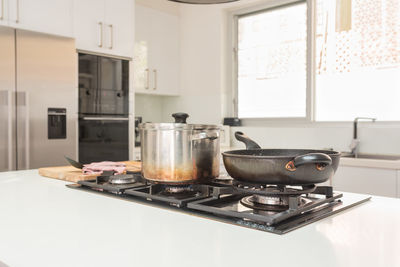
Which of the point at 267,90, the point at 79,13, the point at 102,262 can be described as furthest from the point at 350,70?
the point at 102,262

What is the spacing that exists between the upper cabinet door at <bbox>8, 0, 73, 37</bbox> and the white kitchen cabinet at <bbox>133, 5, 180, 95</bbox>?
0.94 metres

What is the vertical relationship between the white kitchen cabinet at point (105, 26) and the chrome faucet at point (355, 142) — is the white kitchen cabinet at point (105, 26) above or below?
above

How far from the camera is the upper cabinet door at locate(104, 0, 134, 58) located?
3207mm

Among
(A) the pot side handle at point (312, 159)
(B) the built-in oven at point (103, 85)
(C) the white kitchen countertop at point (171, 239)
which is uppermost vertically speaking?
(B) the built-in oven at point (103, 85)

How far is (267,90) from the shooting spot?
3.65 m

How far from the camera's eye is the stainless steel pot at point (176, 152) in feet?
3.21

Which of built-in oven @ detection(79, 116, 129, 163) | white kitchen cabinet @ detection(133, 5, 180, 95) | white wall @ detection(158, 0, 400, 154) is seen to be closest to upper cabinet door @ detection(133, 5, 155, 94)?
white kitchen cabinet @ detection(133, 5, 180, 95)

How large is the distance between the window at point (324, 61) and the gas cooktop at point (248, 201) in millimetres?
2171

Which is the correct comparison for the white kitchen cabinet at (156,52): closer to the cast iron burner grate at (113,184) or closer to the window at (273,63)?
the window at (273,63)

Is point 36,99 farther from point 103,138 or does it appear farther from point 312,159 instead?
point 312,159

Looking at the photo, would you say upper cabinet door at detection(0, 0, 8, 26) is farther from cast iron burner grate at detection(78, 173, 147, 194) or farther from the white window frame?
the white window frame

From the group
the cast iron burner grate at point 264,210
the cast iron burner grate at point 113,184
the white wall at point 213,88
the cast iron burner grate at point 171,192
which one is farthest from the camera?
the white wall at point 213,88

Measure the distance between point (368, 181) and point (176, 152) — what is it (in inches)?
72.6

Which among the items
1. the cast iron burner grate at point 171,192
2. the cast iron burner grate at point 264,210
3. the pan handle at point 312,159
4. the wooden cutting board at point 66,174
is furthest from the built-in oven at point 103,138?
the pan handle at point 312,159
